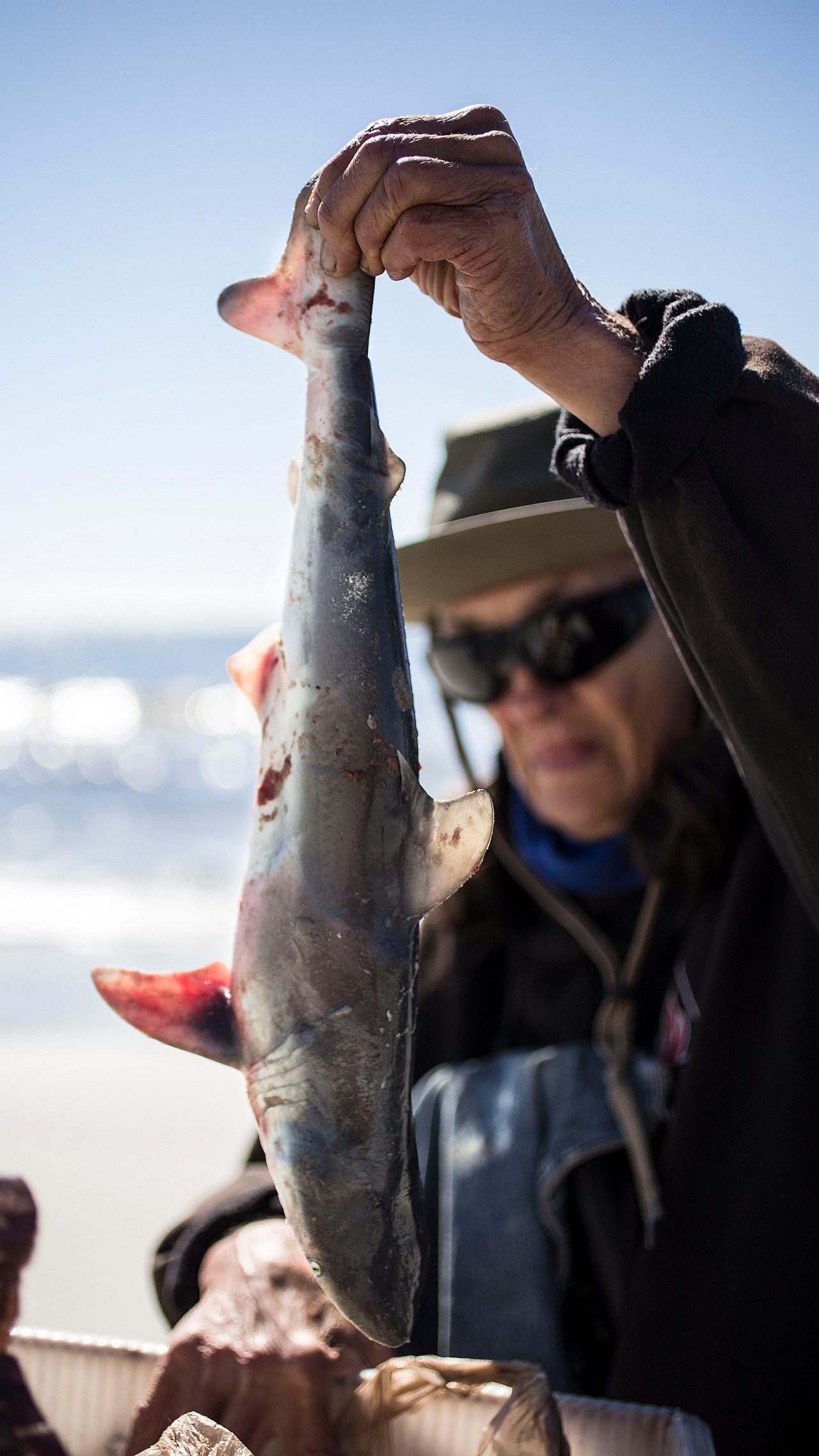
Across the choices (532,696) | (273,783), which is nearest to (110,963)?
(532,696)

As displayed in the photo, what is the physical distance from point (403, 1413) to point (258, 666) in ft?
3.62

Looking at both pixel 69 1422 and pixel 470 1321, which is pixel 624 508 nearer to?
pixel 69 1422

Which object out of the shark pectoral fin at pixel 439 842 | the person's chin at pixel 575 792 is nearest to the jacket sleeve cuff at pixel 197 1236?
the shark pectoral fin at pixel 439 842

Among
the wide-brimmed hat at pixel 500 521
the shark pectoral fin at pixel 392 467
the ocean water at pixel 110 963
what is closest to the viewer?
the shark pectoral fin at pixel 392 467

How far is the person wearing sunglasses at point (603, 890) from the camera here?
1364mm

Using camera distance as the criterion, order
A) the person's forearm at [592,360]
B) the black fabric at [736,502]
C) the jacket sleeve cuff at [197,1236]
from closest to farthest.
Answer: the black fabric at [736,502], the person's forearm at [592,360], the jacket sleeve cuff at [197,1236]

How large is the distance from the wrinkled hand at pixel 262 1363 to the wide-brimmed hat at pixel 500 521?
175cm

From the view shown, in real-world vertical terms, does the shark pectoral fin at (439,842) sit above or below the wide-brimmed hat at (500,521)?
below

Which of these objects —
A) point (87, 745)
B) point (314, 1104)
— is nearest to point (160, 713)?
point (87, 745)

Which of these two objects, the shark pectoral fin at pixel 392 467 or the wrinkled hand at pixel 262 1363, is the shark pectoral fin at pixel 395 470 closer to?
the shark pectoral fin at pixel 392 467

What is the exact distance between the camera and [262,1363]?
1684 millimetres

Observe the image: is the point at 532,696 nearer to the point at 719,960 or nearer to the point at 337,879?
the point at 719,960

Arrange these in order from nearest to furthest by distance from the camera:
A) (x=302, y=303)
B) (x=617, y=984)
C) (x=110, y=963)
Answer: (x=302, y=303)
(x=617, y=984)
(x=110, y=963)

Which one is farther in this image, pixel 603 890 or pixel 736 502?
pixel 603 890
